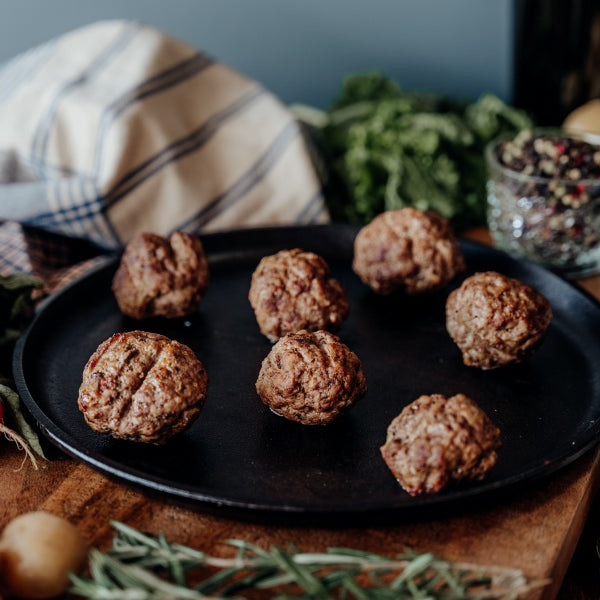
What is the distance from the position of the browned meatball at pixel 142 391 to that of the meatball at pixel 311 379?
204 mm

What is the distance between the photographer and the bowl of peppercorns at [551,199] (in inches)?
127

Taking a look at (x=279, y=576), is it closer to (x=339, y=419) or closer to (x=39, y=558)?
(x=39, y=558)

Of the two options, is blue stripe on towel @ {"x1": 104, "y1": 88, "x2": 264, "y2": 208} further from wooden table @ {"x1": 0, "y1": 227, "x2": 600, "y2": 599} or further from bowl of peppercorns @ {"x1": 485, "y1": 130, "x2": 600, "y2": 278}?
wooden table @ {"x1": 0, "y1": 227, "x2": 600, "y2": 599}

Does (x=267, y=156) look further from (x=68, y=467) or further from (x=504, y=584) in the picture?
(x=504, y=584)

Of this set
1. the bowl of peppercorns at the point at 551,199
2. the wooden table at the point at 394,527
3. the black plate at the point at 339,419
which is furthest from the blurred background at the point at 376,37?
the wooden table at the point at 394,527

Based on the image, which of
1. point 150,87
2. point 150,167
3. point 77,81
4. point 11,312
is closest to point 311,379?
point 11,312

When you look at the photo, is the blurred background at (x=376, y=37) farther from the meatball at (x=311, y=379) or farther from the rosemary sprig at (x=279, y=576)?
the rosemary sprig at (x=279, y=576)

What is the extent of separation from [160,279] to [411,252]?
0.90 metres

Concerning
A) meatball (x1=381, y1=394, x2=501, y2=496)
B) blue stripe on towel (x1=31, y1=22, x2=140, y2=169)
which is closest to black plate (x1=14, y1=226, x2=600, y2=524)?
meatball (x1=381, y1=394, x2=501, y2=496)

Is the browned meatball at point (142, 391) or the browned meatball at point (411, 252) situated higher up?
the browned meatball at point (142, 391)

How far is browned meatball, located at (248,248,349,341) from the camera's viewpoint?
2646 mm

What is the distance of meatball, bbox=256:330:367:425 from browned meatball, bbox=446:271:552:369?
1.46 feet

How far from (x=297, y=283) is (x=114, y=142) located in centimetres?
135

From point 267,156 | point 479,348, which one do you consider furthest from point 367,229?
point 267,156
